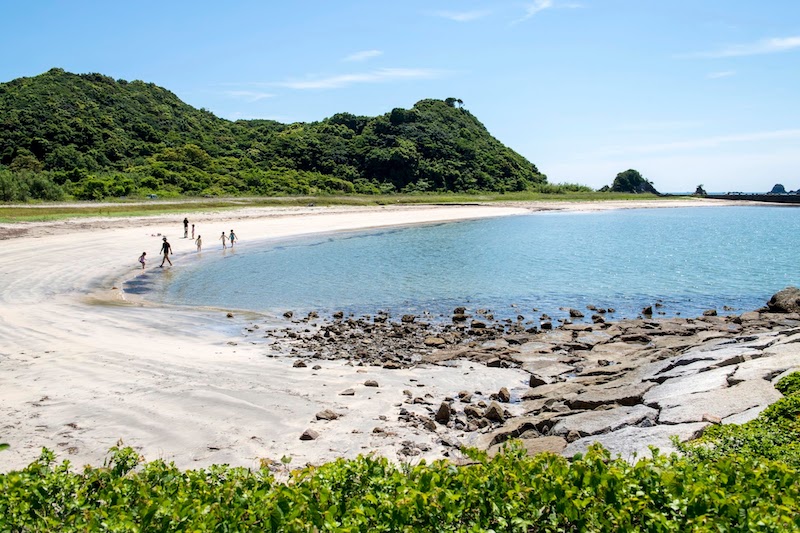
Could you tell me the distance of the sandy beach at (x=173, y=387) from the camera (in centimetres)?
867

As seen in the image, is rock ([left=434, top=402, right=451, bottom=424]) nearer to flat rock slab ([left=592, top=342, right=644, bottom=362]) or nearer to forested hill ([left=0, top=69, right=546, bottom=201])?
flat rock slab ([left=592, top=342, right=644, bottom=362])

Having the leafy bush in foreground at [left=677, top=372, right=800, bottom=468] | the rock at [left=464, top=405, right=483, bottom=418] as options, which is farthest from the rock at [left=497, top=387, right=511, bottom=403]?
the leafy bush in foreground at [left=677, top=372, right=800, bottom=468]

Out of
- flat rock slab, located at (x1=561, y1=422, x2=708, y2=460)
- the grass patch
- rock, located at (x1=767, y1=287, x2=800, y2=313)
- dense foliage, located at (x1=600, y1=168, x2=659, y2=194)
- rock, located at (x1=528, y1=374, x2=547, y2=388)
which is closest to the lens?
flat rock slab, located at (x1=561, y1=422, x2=708, y2=460)

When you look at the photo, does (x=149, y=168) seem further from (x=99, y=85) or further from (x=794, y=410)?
(x=794, y=410)

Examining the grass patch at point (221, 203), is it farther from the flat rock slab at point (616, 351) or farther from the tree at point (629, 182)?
the flat rock slab at point (616, 351)

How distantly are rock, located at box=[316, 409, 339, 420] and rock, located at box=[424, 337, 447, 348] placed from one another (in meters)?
6.50

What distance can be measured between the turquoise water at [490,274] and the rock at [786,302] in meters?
1.71

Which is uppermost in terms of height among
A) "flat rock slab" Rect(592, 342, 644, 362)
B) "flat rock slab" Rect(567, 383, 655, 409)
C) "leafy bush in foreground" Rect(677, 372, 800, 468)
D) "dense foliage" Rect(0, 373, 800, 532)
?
"dense foliage" Rect(0, 373, 800, 532)

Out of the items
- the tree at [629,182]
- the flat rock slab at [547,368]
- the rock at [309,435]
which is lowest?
the flat rock slab at [547,368]

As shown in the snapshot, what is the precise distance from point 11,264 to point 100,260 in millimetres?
4545

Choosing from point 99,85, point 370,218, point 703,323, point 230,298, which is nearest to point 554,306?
point 703,323

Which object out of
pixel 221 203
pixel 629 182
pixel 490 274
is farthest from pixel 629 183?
pixel 490 274

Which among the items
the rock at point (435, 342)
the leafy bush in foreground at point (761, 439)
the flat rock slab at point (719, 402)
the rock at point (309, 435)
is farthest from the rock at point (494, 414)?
the rock at point (435, 342)

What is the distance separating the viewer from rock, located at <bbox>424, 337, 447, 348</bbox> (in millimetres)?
16219
